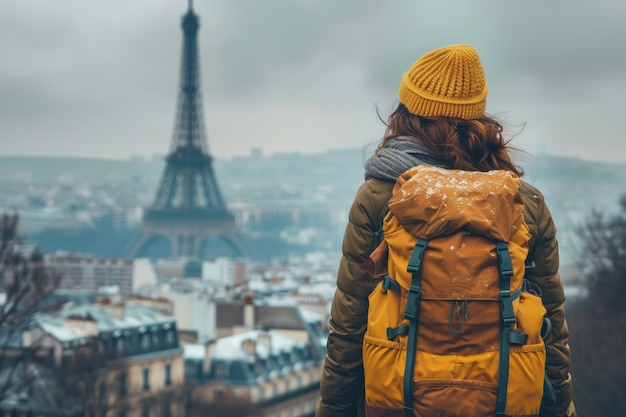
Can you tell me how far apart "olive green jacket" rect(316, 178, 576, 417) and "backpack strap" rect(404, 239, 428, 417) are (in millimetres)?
225

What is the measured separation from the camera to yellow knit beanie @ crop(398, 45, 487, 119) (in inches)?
120

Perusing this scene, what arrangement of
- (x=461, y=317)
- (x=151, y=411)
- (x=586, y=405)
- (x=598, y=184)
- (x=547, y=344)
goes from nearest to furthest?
(x=461, y=317), (x=547, y=344), (x=586, y=405), (x=151, y=411), (x=598, y=184)

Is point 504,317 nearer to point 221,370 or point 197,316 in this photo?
point 221,370

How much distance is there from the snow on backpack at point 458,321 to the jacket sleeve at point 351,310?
0.17 meters

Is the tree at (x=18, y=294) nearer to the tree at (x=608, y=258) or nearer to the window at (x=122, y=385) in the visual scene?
the window at (x=122, y=385)

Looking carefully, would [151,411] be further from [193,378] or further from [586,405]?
[586,405]

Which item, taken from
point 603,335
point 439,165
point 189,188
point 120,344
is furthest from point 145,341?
point 189,188

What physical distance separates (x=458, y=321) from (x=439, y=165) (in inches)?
18.5

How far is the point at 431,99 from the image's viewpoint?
307cm

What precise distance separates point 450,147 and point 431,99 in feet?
0.36

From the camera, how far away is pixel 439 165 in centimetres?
306

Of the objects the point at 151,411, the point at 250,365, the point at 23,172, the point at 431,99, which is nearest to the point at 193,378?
the point at 250,365

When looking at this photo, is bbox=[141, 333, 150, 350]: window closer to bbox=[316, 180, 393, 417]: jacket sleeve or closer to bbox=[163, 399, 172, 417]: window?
bbox=[163, 399, 172, 417]: window

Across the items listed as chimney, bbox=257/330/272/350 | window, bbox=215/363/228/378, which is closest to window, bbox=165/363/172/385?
window, bbox=215/363/228/378
